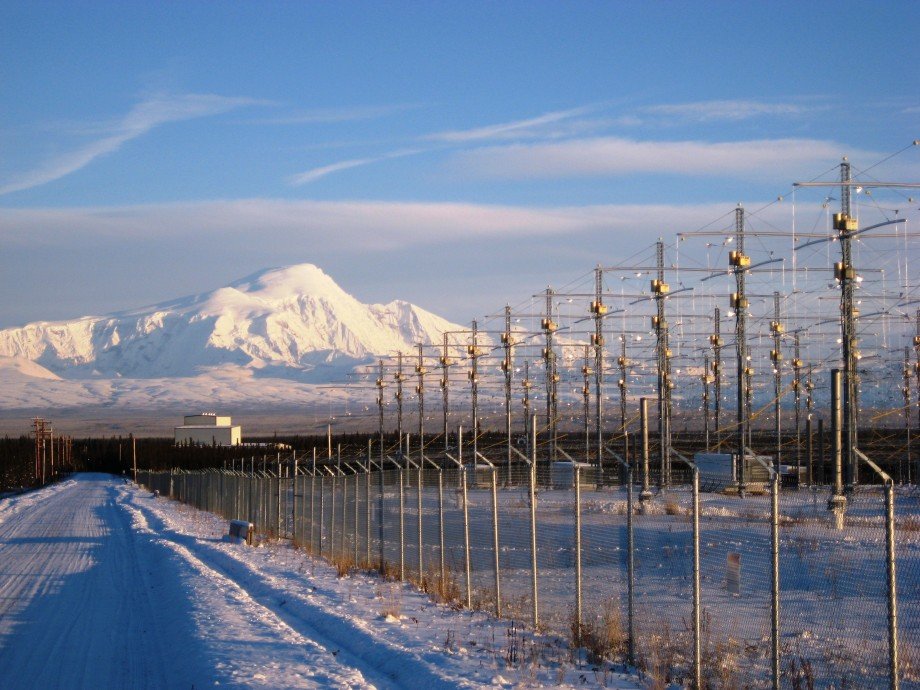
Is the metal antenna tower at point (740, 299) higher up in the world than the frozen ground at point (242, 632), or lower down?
higher up

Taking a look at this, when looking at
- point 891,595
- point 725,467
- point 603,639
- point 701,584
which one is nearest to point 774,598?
point 891,595

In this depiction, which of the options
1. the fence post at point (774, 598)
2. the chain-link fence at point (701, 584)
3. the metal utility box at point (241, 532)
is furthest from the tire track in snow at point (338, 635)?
the metal utility box at point (241, 532)

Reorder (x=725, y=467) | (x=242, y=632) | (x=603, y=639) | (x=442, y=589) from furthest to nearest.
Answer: (x=725, y=467) < (x=442, y=589) < (x=242, y=632) < (x=603, y=639)

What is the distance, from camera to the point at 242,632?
52.4 feet

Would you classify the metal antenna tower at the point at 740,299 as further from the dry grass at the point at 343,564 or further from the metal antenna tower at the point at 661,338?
the dry grass at the point at 343,564

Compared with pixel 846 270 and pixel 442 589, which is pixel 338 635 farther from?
pixel 846 270

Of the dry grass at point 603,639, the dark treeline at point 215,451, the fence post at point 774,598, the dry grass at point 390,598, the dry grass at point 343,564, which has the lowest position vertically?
the dark treeline at point 215,451

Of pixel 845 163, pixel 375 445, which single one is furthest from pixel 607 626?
pixel 375 445

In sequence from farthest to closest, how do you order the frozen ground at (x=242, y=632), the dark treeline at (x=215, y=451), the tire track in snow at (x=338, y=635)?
the dark treeline at (x=215, y=451) → the frozen ground at (x=242, y=632) → the tire track in snow at (x=338, y=635)

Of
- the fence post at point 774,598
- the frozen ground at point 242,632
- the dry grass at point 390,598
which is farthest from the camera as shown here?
the dry grass at point 390,598

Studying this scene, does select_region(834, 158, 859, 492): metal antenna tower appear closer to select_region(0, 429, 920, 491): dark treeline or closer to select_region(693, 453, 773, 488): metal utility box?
select_region(693, 453, 773, 488): metal utility box

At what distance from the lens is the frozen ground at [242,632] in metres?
13.2

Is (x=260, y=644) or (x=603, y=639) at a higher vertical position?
(x=603, y=639)

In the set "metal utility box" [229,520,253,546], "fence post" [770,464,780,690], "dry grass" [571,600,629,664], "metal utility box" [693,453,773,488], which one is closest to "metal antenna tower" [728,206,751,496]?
"metal utility box" [693,453,773,488]
